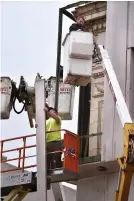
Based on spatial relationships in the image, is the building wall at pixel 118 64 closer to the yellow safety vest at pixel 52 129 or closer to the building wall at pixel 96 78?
the yellow safety vest at pixel 52 129

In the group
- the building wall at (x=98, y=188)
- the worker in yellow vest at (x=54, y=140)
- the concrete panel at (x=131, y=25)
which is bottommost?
the building wall at (x=98, y=188)

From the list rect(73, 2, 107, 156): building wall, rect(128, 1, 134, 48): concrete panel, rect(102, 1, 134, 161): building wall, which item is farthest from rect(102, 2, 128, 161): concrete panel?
rect(73, 2, 107, 156): building wall

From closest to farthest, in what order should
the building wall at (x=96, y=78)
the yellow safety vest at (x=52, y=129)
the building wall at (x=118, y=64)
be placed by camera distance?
the yellow safety vest at (x=52, y=129) → the building wall at (x=118, y=64) → the building wall at (x=96, y=78)

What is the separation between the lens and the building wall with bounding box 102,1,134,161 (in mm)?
13844

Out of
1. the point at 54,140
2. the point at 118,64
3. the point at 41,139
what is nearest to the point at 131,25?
the point at 118,64

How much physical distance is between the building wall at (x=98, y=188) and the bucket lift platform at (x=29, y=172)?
141cm

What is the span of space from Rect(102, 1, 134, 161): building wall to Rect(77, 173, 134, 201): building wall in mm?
547

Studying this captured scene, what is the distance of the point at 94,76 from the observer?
1900 cm

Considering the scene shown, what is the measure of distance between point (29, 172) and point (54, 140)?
0.90 m

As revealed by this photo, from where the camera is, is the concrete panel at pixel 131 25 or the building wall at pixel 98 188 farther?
the concrete panel at pixel 131 25

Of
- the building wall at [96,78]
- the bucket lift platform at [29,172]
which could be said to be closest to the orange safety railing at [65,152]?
the bucket lift platform at [29,172]

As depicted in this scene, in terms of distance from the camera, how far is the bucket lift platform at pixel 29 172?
12.4 metres

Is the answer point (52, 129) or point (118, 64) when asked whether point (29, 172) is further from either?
point (118, 64)

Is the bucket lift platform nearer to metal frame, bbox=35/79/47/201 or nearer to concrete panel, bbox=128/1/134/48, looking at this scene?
metal frame, bbox=35/79/47/201
